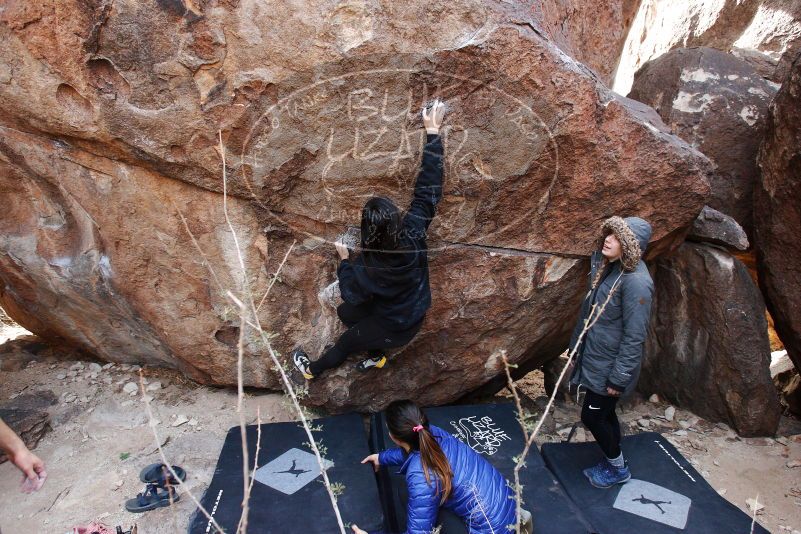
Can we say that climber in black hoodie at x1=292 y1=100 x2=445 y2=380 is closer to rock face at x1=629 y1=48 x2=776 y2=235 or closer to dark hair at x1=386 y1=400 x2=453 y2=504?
dark hair at x1=386 y1=400 x2=453 y2=504

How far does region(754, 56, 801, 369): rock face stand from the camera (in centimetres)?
325

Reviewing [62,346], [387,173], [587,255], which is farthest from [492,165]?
[62,346]

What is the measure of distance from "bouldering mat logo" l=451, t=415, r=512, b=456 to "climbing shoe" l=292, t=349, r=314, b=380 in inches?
32.8

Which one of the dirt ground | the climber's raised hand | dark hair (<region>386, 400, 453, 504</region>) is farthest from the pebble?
the climber's raised hand

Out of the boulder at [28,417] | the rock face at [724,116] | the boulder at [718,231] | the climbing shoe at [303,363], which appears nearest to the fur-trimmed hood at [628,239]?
the boulder at [718,231]

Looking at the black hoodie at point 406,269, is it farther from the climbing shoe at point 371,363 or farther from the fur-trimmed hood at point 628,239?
the fur-trimmed hood at point 628,239

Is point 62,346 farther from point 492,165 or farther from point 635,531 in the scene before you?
point 635,531

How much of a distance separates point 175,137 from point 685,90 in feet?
11.1

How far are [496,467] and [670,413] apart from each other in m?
1.41

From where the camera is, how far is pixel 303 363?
→ 3100mm

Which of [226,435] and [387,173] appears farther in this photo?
[226,435]

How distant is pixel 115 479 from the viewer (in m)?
2.87

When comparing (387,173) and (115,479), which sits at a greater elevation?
(387,173)

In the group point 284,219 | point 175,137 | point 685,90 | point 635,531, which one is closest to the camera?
point 635,531
